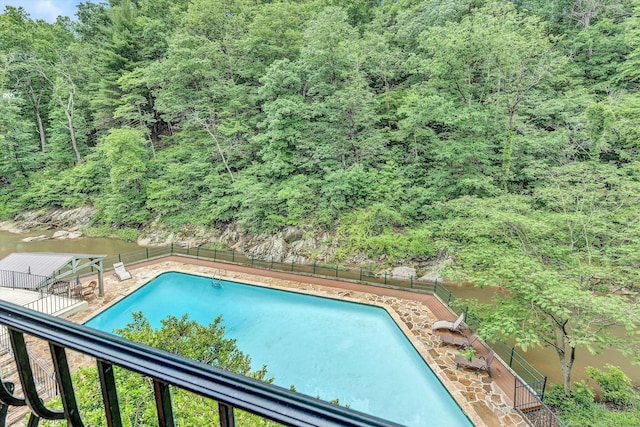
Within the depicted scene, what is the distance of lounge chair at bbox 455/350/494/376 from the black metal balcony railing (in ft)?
24.7

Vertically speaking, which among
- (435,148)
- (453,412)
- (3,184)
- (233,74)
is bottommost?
(453,412)

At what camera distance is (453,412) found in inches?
229

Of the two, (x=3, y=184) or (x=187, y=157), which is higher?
(x=187, y=157)

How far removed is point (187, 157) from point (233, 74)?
17.9 feet

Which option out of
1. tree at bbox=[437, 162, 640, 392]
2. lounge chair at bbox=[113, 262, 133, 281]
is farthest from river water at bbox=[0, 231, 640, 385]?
lounge chair at bbox=[113, 262, 133, 281]

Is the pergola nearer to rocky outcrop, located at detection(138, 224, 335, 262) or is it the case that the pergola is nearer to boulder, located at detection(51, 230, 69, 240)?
rocky outcrop, located at detection(138, 224, 335, 262)

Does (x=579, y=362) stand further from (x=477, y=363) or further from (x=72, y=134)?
(x=72, y=134)

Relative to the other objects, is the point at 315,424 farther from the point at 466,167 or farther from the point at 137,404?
the point at 466,167

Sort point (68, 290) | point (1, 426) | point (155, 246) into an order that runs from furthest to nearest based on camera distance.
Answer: point (155, 246) < point (68, 290) < point (1, 426)

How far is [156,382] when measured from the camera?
24.8 inches

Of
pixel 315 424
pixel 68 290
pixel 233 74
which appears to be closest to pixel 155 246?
pixel 68 290

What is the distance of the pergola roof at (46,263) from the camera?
843 centimetres

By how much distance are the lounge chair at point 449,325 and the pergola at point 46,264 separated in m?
10.2

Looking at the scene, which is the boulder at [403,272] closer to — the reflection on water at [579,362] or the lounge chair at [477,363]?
the reflection on water at [579,362]
